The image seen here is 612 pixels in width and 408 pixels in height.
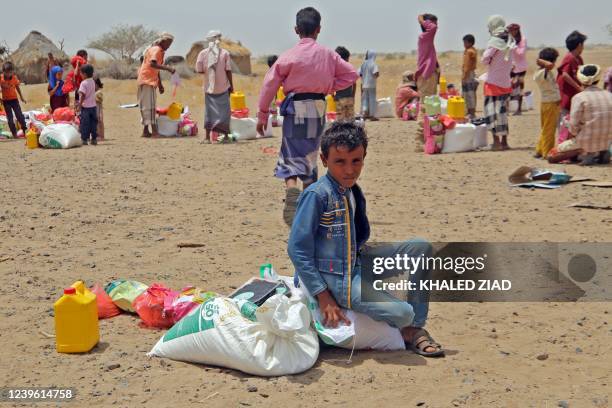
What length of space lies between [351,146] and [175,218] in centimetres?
351

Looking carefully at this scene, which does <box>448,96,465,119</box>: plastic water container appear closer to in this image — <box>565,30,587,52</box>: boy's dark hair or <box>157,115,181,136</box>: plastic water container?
<box>565,30,587,52</box>: boy's dark hair

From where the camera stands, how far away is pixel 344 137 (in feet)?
12.2

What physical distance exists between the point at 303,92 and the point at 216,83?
7008 millimetres

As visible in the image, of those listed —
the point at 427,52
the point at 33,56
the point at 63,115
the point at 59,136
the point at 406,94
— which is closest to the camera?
the point at 427,52

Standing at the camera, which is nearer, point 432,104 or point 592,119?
point 592,119

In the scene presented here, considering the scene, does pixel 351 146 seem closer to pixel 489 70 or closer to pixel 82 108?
pixel 489 70

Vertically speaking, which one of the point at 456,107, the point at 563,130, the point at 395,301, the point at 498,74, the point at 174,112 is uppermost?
the point at 498,74

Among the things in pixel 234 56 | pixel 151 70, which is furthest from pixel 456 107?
pixel 234 56

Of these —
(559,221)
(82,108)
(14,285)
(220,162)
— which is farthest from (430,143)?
(14,285)

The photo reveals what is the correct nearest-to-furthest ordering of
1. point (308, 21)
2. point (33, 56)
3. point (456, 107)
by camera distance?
1. point (308, 21)
2. point (456, 107)
3. point (33, 56)

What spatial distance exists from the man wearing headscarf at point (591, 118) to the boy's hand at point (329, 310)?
21.0 ft

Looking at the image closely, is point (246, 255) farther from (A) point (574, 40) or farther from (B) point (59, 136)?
(B) point (59, 136)

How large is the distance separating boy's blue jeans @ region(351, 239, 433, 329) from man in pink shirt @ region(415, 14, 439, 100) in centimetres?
861

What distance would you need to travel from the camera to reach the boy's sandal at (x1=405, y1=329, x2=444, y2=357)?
3678mm
